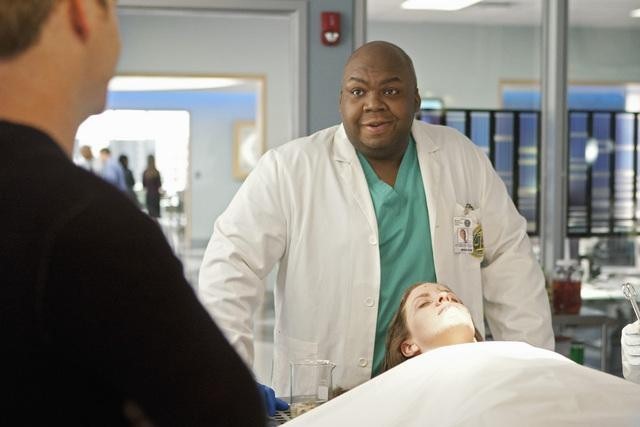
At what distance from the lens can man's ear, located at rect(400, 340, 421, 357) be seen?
7.66 ft

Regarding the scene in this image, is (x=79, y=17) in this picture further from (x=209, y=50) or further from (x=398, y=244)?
(x=209, y=50)

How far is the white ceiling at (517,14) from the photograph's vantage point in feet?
16.1

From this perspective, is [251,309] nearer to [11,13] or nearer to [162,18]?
[11,13]

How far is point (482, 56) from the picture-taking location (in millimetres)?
5000

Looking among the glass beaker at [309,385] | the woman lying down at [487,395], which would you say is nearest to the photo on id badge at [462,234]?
the woman lying down at [487,395]

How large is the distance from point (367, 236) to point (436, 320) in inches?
14.6

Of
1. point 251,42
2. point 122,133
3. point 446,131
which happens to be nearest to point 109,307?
point 446,131

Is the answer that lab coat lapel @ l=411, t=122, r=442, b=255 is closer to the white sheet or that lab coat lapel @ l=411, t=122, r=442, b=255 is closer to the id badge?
the id badge

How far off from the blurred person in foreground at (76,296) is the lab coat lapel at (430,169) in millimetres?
1986

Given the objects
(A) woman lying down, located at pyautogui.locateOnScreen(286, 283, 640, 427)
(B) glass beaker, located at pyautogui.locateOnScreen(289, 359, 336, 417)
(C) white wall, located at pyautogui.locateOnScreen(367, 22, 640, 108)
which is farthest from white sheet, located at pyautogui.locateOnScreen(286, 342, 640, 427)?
(C) white wall, located at pyautogui.locateOnScreen(367, 22, 640, 108)

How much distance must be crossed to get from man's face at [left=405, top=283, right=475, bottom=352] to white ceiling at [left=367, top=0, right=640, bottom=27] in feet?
8.89

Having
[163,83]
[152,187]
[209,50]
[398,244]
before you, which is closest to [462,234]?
[398,244]

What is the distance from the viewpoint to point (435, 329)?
2.34 meters

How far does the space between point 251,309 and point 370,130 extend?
54cm
